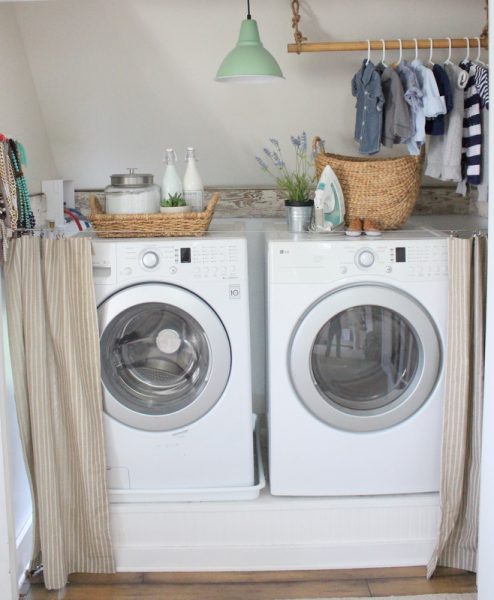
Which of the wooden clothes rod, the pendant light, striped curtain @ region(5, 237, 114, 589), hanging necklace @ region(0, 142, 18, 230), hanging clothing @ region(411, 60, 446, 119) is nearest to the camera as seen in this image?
hanging necklace @ region(0, 142, 18, 230)

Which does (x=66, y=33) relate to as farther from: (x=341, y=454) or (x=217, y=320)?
(x=341, y=454)

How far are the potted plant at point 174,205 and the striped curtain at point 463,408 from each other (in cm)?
94

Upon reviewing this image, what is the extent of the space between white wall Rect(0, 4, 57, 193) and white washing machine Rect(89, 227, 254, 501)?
685 mm

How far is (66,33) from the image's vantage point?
285 cm

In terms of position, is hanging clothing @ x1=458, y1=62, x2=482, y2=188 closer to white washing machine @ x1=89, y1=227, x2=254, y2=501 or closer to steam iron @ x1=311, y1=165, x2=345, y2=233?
steam iron @ x1=311, y1=165, x2=345, y2=233

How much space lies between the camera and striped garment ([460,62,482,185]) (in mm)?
2609

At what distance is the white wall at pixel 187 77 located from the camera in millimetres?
2801

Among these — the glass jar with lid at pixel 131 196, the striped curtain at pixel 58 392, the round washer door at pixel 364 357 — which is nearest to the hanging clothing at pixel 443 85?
the round washer door at pixel 364 357

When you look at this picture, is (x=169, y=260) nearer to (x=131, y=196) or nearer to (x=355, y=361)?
(x=131, y=196)

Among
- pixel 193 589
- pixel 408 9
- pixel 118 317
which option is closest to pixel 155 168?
pixel 118 317

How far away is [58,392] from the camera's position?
7.99 ft

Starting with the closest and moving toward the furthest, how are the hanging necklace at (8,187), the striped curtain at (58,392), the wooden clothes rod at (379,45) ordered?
the hanging necklace at (8,187) < the striped curtain at (58,392) < the wooden clothes rod at (379,45)

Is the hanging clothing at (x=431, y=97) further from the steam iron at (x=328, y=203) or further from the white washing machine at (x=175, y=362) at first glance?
the white washing machine at (x=175, y=362)

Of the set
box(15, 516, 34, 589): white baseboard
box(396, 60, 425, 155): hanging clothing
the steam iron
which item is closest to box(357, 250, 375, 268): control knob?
the steam iron
